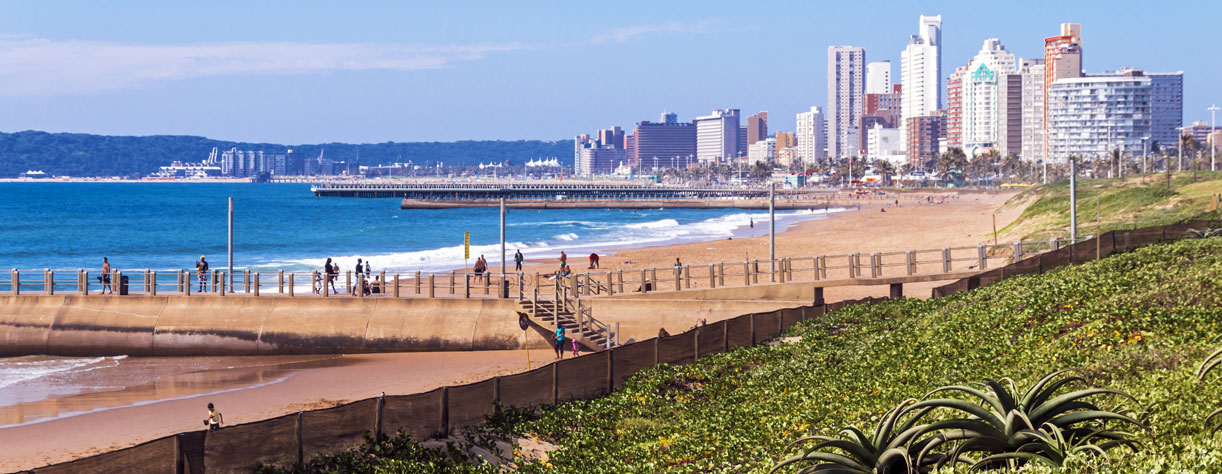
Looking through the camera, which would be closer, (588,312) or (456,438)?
(456,438)

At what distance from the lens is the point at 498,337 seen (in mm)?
28828

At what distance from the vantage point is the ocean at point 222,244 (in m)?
26.8

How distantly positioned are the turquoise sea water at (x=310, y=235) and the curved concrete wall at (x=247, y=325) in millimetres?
32653

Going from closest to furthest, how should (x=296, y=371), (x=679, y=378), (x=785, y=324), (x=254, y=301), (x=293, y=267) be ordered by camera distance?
(x=679, y=378) → (x=785, y=324) → (x=296, y=371) → (x=254, y=301) → (x=293, y=267)

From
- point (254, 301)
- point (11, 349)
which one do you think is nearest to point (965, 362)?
point (254, 301)

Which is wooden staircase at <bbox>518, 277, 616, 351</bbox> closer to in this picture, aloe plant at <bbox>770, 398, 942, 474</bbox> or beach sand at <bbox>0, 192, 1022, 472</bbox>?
beach sand at <bbox>0, 192, 1022, 472</bbox>

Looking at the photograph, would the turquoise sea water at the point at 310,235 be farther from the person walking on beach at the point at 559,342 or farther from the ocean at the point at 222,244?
the person walking on beach at the point at 559,342

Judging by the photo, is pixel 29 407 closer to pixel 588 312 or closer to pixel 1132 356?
pixel 588 312

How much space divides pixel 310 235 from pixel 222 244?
14.3 m

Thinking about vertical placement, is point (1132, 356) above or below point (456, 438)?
above

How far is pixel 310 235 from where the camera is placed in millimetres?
110000

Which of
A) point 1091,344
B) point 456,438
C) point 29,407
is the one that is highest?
point 1091,344

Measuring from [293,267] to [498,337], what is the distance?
42.8 meters

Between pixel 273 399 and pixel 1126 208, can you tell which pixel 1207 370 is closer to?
pixel 273 399
